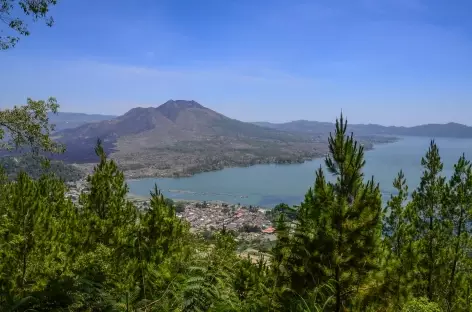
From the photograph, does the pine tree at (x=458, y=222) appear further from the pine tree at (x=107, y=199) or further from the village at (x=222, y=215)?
the village at (x=222, y=215)

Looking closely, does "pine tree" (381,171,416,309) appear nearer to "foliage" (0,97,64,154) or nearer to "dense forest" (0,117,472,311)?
"dense forest" (0,117,472,311)

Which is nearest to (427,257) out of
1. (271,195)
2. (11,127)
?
(11,127)

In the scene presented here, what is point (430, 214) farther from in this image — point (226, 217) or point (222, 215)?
point (222, 215)

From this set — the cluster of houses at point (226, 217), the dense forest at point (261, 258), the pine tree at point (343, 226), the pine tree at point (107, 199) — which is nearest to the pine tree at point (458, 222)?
the dense forest at point (261, 258)

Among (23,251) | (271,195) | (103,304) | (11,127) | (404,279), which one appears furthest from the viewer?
(271,195)

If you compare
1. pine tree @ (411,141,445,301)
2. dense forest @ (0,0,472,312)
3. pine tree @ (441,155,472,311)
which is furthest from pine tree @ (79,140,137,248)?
pine tree @ (441,155,472,311)

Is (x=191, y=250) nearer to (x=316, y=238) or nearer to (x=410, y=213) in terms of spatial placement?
(x=316, y=238)

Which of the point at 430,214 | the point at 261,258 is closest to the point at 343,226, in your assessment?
the point at 261,258

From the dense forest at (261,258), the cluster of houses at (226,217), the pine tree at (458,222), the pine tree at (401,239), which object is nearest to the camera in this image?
the dense forest at (261,258)
